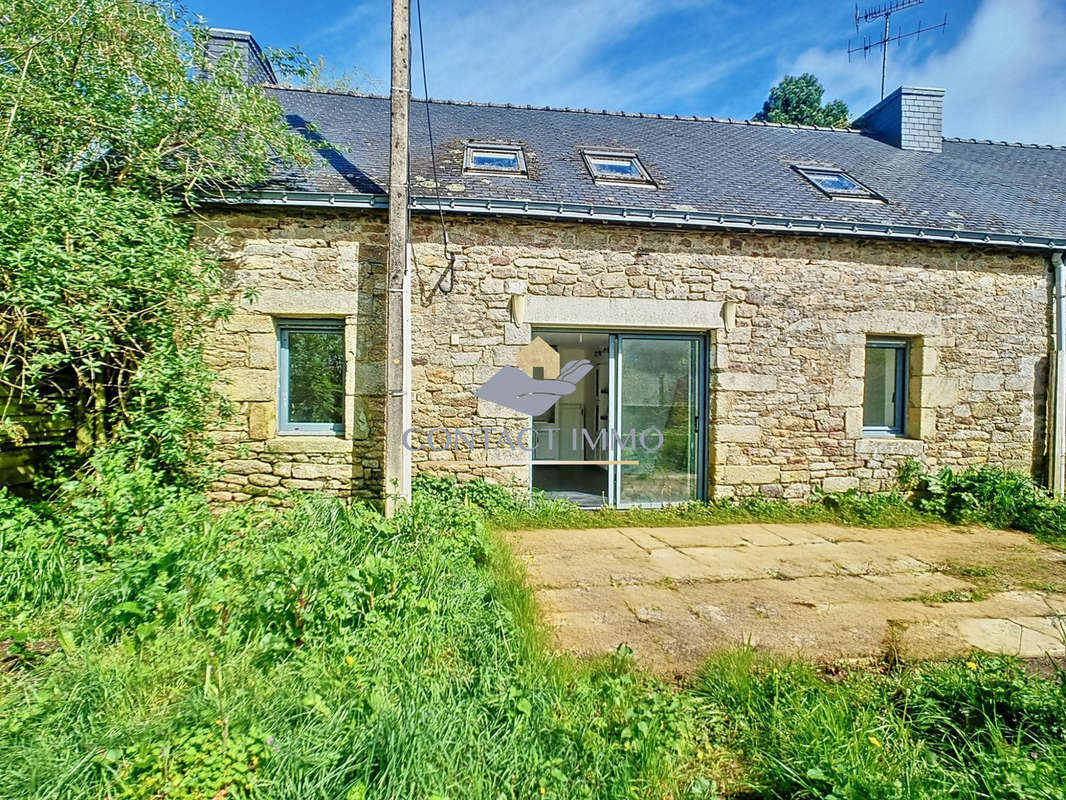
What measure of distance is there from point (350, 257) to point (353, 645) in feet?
13.3

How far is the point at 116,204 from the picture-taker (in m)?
4.08

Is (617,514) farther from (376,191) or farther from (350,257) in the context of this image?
(376,191)

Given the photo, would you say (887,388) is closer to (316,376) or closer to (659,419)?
(659,419)

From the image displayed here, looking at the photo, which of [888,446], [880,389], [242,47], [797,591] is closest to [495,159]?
[242,47]

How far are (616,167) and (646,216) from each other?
71.5 inches

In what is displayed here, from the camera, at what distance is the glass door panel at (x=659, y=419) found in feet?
19.3

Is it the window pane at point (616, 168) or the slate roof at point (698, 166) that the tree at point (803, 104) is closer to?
the slate roof at point (698, 166)

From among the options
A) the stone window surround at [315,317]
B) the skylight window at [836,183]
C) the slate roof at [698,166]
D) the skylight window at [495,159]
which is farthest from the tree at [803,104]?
the stone window surround at [315,317]

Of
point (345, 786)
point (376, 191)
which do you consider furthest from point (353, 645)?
point (376, 191)

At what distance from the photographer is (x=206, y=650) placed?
2.31 meters

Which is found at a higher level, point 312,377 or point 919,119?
point 919,119

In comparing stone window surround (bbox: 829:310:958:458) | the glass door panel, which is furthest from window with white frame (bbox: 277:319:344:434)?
stone window surround (bbox: 829:310:958:458)

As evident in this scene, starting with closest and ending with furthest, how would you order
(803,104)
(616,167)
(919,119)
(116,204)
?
(116,204), (616,167), (919,119), (803,104)

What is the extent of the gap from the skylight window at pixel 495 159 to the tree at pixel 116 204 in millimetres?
2217
